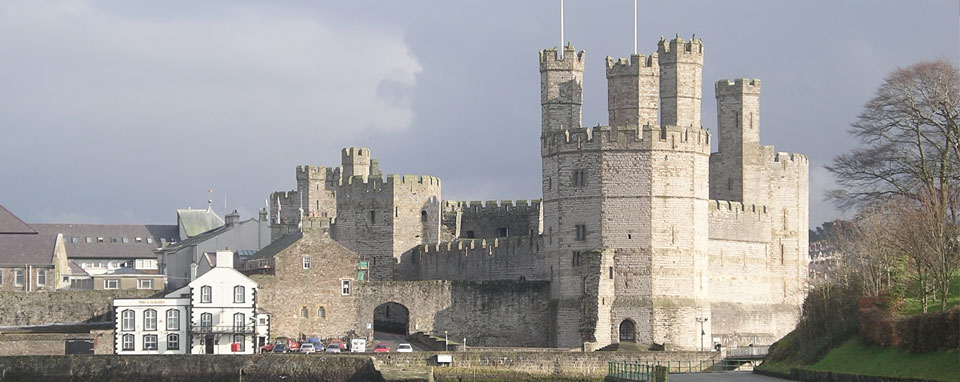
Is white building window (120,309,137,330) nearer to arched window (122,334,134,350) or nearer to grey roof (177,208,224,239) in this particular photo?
arched window (122,334,134,350)

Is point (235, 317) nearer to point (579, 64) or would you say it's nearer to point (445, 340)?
point (445, 340)

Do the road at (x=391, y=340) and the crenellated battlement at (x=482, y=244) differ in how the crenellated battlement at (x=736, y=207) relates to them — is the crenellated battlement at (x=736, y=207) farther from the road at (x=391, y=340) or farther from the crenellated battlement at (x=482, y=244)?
the road at (x=391, y=340)

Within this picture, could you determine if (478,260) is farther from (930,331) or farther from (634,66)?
(930,331)

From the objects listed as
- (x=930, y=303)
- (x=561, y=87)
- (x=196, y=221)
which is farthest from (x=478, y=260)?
(x=196, y=221)

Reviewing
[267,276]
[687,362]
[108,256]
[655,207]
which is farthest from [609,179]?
[108,256]

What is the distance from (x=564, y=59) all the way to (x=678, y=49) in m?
5.20

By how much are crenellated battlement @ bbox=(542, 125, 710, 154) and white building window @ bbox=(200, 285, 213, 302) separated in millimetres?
15629

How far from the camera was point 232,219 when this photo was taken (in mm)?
112875

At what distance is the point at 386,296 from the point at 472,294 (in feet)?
12.2

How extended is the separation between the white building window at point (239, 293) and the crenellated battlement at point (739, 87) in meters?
25.5

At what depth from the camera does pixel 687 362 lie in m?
73.9

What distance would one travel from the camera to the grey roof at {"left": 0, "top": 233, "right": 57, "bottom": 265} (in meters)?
90.2

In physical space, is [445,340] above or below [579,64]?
below

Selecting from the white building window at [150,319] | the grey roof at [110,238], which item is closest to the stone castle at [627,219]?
the white building window at [150,319]
